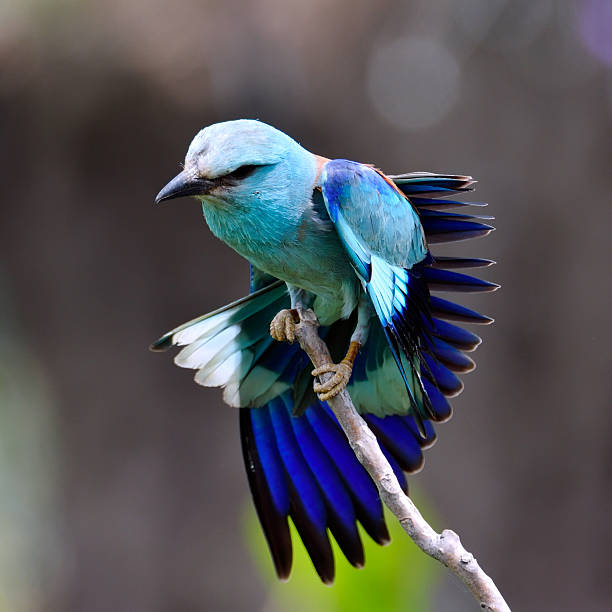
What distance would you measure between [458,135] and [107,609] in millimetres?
2382

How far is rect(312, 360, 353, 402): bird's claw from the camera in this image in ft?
5.20

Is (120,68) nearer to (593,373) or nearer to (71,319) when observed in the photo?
(71,319)

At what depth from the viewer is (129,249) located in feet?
10.9

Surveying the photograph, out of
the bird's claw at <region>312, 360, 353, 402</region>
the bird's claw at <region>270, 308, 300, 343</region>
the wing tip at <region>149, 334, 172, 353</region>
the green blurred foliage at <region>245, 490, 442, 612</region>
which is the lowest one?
the green blurred foliage at <region>245, 490, 442, 612</region>

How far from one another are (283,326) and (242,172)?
37cm

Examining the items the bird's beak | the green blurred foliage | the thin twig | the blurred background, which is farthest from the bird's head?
the blurred background

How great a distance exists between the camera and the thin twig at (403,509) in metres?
1.23

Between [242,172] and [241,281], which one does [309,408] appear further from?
[241,281]

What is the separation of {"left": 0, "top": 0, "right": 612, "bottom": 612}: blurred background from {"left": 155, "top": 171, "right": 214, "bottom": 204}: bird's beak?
178cm

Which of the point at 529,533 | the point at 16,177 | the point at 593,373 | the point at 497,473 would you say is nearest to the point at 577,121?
the point at 593,373

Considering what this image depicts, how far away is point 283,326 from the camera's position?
1.75m

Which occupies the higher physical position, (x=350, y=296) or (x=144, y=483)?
(x=350, y=296)

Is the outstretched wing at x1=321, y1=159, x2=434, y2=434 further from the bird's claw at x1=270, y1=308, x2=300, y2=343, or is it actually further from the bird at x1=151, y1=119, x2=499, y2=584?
the bird's claw at x1=270, y1=308, x2=300, y2=343

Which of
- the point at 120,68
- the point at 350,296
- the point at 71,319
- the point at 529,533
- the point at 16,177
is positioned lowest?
the point at 529,533
